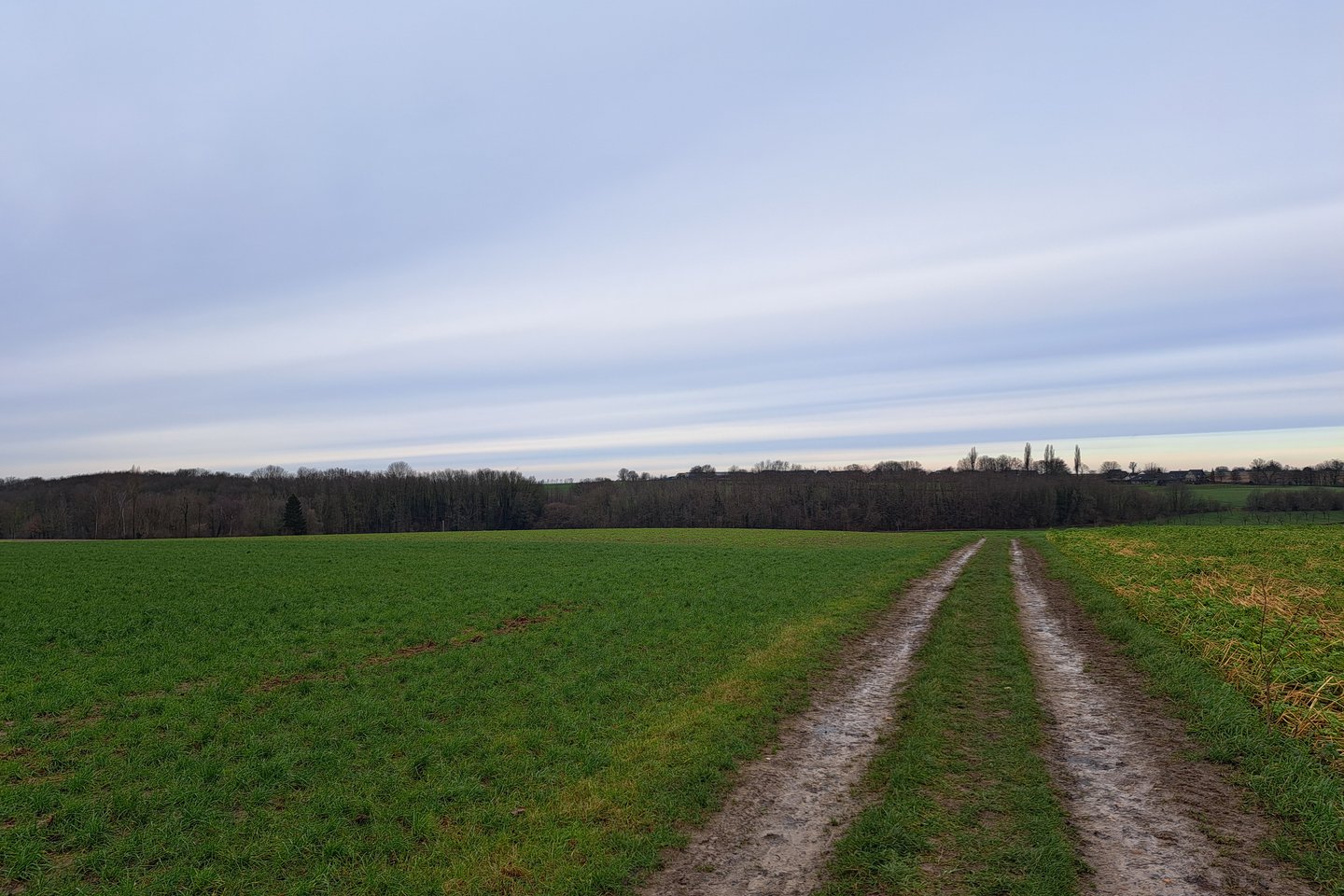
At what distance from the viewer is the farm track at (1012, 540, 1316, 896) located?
5328 mm

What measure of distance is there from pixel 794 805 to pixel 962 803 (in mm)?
1813

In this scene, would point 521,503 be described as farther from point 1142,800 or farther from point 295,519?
point 1142,800

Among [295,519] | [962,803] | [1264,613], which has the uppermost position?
[1264,613]

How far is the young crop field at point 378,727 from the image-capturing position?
6180 mm

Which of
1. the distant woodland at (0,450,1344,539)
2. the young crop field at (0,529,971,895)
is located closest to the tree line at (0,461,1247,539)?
the distant woodland at (0,450,1344,539)

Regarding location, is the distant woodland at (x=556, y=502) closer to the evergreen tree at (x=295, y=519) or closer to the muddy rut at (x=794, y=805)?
the evergreen tree at (x=295, y=519)

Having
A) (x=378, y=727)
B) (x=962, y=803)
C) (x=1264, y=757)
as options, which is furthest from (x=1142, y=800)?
(x=378, y=727)

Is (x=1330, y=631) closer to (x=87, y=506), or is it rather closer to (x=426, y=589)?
(x=426, y=589)

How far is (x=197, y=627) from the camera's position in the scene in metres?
16.6

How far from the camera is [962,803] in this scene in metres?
6.78

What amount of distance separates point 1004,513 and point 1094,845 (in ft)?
405

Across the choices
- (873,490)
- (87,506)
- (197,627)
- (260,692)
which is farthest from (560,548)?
(87,506)

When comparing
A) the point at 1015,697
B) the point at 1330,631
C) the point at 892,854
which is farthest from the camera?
the point at 1330,631

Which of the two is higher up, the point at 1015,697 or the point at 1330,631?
the point at 1330,631
